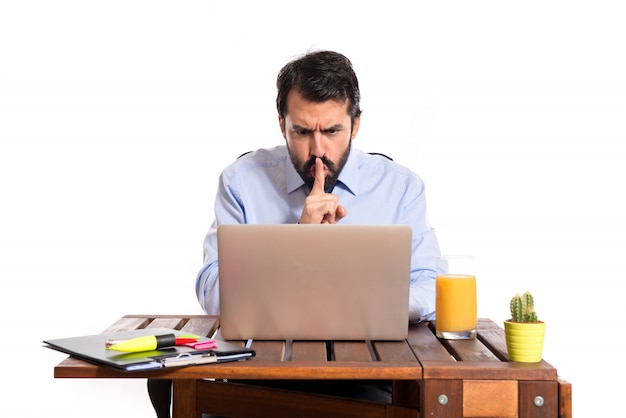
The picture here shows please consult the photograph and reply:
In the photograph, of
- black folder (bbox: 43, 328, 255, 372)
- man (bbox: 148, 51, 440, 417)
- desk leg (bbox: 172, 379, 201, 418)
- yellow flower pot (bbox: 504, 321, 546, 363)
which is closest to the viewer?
black folder (bbox: 43, 328, 255, 372)

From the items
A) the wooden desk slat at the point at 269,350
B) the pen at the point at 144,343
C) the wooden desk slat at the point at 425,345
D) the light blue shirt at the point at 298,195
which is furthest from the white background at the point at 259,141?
the pen at the point at 144,343

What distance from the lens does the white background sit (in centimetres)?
391

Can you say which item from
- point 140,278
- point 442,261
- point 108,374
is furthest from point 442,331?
point 140,278

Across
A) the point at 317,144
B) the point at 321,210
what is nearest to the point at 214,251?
the point at 321,210

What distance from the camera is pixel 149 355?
1554 millimetres

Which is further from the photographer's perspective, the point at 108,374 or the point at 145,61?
the point at 145,61

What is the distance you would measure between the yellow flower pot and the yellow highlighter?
25.4 inches

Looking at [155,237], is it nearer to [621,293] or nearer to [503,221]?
[503,221]

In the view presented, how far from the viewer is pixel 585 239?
4004mm

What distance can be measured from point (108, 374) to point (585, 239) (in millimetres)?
2971

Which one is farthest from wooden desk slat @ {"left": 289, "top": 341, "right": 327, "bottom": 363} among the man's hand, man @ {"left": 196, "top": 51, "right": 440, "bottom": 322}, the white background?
the white background

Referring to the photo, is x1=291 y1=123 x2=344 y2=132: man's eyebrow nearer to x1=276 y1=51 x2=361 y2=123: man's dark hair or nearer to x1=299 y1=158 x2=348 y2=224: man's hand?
x1=276 y1=51 x2=361 y2=123: man's dark hair

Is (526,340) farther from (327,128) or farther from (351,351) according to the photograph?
(327,128)

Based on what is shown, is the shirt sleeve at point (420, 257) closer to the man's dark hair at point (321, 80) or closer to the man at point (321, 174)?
the man at point (321, 174)
